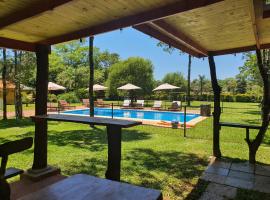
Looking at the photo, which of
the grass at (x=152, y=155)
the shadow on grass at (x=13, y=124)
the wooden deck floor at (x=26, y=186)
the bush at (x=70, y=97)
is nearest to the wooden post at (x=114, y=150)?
the grass at (x=152, y=155)

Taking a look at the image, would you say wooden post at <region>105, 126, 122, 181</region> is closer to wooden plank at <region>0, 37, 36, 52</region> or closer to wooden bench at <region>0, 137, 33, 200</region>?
wooden bench at <region>0, 137, 33, 200</region>

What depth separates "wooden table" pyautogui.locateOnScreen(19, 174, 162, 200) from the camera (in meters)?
2.01

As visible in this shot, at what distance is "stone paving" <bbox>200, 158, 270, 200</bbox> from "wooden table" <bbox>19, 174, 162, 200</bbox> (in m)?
2.18

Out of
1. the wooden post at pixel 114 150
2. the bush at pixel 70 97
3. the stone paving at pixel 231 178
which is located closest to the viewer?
the wooden post at pixel 114 150

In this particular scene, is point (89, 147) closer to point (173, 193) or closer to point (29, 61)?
point (173, 193)

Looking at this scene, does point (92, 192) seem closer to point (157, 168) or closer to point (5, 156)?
point (5, 156)

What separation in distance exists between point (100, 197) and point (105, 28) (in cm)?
245

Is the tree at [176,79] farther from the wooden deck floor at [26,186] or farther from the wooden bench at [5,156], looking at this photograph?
the wooden bench at [5,156]

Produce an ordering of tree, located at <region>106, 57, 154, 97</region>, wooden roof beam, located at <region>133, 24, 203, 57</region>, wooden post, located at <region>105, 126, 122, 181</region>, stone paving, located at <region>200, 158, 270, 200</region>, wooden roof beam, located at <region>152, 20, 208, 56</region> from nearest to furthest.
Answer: wooden post, located at <region>105, 126, 122, 181</region> → wooden roof beam, located at <region>133, 24, 203, 57</region> → wooden roof beam, located at <region>152, 20, 208, 56</region> → stone paving, located at <region>200, 158, 270, 200</region> → tree, located at <region>106, 57, 154, 97</region>

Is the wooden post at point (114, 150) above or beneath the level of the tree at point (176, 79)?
beneath

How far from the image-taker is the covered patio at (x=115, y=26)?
2.91 meters

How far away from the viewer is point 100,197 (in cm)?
203

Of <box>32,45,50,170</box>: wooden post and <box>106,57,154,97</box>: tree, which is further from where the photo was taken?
<box>106,57,154,97</box>: tree

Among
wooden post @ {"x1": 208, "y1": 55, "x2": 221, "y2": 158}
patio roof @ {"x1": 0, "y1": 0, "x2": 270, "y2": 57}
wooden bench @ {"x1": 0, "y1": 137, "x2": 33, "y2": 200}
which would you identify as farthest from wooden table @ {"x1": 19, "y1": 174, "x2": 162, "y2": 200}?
wooden post @ {"x1": 208, "y1": 55, "x2": 221, "y2": 158}
